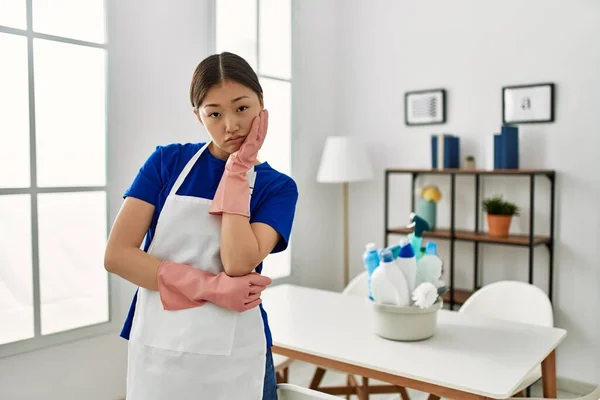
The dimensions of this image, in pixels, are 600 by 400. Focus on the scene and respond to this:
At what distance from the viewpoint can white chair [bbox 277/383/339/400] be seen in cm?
144

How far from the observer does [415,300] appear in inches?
78.0

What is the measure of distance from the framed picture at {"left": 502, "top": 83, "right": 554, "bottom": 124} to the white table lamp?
0.93 meters

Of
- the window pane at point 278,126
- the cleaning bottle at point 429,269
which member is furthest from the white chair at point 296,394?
the window pane at point 278,126

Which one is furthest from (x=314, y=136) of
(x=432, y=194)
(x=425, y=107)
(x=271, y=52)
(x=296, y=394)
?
(x=296, y=394)

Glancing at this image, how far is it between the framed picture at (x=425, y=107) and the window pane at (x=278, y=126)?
0.83 m

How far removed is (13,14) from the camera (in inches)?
94.7

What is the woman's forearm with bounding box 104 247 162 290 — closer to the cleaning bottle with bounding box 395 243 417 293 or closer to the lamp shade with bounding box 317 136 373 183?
the cleaning bottle with bounding box 395 243 417 293

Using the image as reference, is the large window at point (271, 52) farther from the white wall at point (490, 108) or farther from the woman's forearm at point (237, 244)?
the woman's forearm at point (237, 244)

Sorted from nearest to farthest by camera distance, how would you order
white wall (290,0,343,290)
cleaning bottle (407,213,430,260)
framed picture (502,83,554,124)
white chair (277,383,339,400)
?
white chair (277,383,339,400), cleaning bottle (407,213,430,260), framed picture (502,83,554,124), white wall (290,0,343,290)

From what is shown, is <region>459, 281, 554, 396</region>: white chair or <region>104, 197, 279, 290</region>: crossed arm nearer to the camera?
<region>104, 197, 279, 290</region>: crossed arm

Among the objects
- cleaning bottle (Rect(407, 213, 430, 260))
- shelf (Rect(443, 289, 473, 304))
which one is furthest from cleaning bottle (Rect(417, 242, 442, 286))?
shelf (Rect(443, 289, 473, 304))

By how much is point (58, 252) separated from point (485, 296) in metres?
2.05

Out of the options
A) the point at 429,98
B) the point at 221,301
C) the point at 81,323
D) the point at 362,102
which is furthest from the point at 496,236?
the point at 221,301

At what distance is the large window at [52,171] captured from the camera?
7.90 ft
